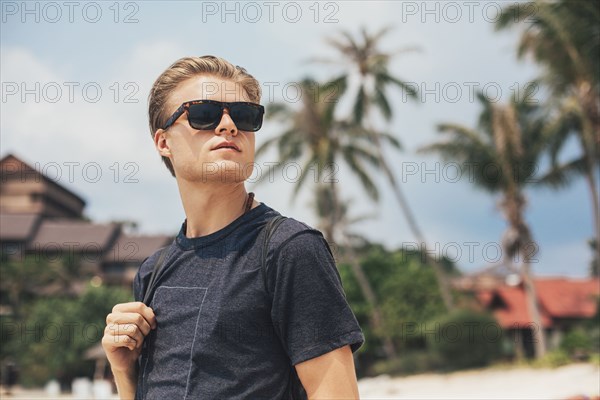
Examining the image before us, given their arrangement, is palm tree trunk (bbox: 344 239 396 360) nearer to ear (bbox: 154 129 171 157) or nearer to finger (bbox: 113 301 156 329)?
ear (bbox: 154 129 171 157)

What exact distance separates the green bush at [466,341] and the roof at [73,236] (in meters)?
26.3

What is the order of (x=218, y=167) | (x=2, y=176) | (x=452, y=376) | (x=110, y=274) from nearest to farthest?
1. (x=218, y=167)
2. (x=452, y=376)
3. (x=110, y=274)
4. (x=2, y=176)

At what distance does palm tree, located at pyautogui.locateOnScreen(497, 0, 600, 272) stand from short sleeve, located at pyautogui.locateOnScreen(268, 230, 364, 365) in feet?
63.8

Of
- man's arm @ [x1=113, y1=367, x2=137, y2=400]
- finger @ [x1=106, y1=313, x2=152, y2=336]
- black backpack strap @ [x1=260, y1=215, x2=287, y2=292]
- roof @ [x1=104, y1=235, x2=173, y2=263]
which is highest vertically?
black backpack strap @ [x1=260, y1=215, x2=287, y2=292]

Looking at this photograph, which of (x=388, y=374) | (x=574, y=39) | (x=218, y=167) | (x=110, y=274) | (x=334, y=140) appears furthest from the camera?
(x=110, y=274)

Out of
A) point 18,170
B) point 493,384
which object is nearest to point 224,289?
point 493,384

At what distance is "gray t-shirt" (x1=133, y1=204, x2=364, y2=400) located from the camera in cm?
153

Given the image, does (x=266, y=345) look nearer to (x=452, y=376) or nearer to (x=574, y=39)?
(x=574, y=39)

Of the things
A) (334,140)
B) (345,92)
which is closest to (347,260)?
(334,140)

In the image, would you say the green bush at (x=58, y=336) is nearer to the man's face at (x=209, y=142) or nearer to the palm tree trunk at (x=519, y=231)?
the palm tree trunk at (x=519, y=231)

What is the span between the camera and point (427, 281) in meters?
33.4

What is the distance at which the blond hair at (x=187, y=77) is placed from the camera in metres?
1.88

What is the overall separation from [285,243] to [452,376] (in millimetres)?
25778

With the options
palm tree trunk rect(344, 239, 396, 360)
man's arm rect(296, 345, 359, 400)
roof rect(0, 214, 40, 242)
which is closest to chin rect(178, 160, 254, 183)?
man's arm rect(296, 345, 359, 400)
